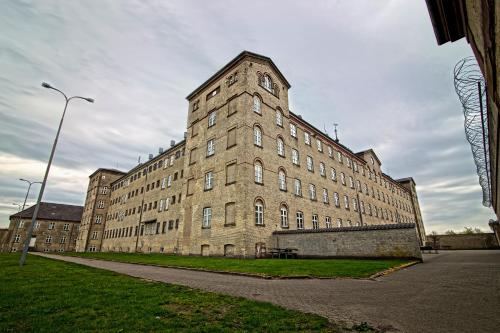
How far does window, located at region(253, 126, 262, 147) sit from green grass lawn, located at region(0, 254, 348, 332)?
1763 centimetres

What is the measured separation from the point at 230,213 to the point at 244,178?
128 inches

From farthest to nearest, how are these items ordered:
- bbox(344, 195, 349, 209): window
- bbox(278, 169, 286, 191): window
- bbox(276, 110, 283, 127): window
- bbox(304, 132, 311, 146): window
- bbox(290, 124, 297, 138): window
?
bbox(344, 195, 349, 209): window
bbox(304, 132, 311, 146): window
bbox(290, 124, 297, 138): window
bbox(276, 110, 283, 127): window
bbox(278, 169, 286, 191): window

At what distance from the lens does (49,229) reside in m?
64.8

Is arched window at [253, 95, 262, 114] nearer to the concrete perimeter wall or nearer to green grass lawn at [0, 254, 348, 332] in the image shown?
the concrete perimeter wall

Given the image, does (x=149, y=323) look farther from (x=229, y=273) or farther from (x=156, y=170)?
(x=156, y=170)

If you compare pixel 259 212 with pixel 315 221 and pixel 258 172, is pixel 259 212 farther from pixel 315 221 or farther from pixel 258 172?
pixel 315 221

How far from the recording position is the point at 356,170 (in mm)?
43562

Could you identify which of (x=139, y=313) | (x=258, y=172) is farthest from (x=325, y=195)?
(x=139, y=313)

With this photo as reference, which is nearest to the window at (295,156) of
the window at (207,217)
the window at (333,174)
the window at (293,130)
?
the window at (293,130)

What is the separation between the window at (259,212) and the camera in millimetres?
21344

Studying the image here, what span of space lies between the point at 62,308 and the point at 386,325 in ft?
20.1

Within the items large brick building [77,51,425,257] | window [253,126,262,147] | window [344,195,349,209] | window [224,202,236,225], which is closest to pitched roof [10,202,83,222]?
large brick building [77,51,425,257]

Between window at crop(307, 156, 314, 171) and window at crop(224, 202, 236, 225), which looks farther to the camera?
window at crop(307, 156, 314, 171)

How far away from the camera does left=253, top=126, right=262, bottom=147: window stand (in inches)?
920
